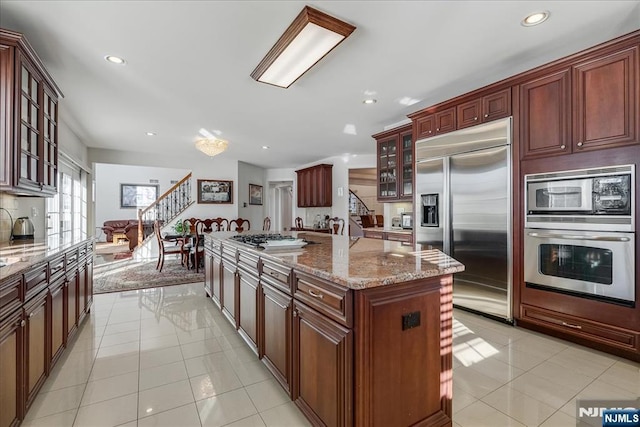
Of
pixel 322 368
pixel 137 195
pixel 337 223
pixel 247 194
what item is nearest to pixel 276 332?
pixel 322 368

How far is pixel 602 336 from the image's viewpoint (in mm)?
2326

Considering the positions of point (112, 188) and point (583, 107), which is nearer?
point (583, 107)

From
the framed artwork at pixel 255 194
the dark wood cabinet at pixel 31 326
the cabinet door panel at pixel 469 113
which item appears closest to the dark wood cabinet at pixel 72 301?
the dark wood cabinet at pixel 31 326

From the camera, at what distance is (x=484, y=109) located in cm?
310

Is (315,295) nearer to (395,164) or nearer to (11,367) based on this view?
(11,367)

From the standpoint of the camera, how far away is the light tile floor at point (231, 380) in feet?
5.44

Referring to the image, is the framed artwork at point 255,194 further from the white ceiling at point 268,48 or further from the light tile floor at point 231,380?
the light tile floor at point 231,380

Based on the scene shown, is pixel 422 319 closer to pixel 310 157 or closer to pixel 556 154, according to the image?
pixel 556 154

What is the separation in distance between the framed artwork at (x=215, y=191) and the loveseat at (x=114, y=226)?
456cm

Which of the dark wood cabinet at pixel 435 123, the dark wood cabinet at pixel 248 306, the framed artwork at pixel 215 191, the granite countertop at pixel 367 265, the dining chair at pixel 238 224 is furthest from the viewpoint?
the framed artwork at pixel 215 191

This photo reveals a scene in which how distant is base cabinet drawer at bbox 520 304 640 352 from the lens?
7.23 feet

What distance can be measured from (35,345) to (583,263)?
404 cm

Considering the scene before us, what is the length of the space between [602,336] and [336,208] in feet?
17.1

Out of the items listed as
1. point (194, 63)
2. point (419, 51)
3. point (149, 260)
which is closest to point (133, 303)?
point (194, 63)
